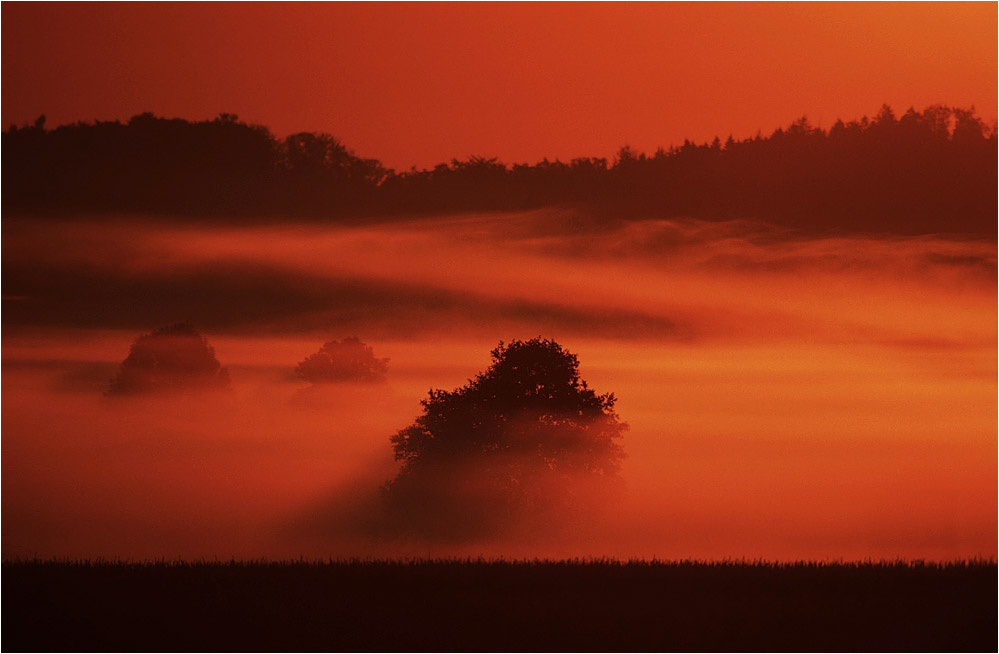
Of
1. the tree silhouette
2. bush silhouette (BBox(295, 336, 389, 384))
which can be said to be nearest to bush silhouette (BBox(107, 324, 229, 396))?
bush silhouette (BBox(295, 336, 389, 384))

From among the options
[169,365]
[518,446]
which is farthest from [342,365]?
[518,446]

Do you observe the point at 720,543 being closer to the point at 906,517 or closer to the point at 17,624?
the point at 906,517

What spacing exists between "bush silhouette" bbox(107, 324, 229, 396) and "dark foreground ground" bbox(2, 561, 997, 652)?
38.4 metres

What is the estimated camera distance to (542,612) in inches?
672

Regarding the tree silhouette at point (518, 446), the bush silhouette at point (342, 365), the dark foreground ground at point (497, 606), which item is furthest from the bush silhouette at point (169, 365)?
the dark foreground ground at point (497, 606)

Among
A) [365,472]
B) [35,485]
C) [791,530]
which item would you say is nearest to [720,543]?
[791,530]

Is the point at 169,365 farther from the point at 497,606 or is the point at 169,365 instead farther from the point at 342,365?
the point at 497,606

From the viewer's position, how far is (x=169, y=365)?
193 ft

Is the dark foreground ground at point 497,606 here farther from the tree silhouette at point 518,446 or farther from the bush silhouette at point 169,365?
the bush silhouette at point 169,365

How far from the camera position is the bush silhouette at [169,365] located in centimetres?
5859

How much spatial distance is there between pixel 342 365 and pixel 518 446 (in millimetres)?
23605

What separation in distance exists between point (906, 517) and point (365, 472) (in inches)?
734

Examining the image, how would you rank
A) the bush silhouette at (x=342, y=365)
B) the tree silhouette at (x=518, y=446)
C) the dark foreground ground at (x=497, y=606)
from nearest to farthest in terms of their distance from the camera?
1. the dark foreground ground at (x=497, y=606)
2. the tree silhouette at (x=518, y=446)
3. the bush silhouette at (x=342, y=365)

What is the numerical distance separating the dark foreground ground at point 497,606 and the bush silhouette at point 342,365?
36310mm
